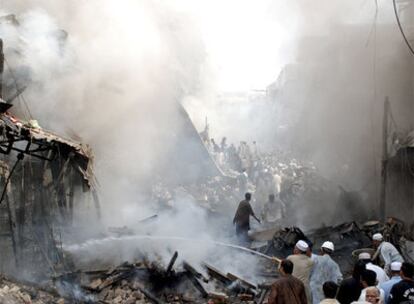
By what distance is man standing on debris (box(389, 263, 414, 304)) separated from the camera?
13.6 feet

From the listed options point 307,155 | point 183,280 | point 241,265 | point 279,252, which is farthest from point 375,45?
point 183,280

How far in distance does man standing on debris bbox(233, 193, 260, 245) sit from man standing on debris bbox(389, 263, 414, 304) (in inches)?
235

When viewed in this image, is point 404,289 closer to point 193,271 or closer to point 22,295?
point 193,271

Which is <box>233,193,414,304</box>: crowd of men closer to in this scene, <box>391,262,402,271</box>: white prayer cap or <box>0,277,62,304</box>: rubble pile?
<box>391,262,402,271</box>: white prayer cap

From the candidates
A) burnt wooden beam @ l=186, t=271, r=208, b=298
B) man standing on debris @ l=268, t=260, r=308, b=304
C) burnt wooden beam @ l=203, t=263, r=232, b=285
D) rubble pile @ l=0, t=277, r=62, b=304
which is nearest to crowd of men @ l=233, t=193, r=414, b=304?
man standing on debris @ l=268, t=260, r=308, b=304

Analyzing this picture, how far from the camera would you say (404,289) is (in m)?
4.17

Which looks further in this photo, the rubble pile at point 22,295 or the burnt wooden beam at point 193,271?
the burnt wooden beam at point 193,271

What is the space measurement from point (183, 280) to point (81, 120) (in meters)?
8.42

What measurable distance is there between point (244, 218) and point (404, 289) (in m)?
6.20

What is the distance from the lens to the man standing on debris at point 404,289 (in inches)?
163

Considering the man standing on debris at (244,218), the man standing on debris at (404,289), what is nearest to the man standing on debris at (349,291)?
the man standing on debris at (404,289)

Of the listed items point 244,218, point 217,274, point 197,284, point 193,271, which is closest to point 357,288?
point 197,284

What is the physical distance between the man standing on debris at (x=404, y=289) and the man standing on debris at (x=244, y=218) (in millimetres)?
5962

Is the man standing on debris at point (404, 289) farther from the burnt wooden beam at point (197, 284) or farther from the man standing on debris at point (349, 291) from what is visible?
the burnt wooden beam at point (197, 284)
